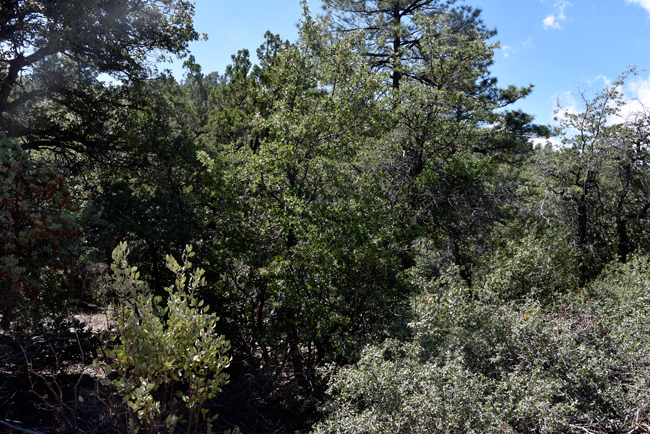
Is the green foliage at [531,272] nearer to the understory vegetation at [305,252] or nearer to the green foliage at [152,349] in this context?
the understory vegetation at [305,252]

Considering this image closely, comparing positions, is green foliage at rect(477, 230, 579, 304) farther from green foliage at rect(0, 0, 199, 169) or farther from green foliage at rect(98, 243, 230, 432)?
green foliage at rect(0, 0, 199, 169)

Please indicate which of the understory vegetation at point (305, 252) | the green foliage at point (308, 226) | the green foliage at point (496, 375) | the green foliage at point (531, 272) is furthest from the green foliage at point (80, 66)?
the green foliage at point (531, 272)

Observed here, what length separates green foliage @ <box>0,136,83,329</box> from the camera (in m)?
4.42

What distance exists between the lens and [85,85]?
283 inches

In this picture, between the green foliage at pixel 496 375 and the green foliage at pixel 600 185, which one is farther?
the green foliage at pixel 600 185

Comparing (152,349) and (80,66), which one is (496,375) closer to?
(152,349)

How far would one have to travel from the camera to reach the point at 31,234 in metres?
4.50

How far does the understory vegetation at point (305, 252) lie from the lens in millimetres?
4133

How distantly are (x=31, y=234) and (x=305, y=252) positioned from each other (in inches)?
128

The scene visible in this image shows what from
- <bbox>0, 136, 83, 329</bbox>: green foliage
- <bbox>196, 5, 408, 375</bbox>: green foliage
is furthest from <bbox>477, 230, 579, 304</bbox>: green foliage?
<bbox>0, 136, 83, 329</bbox>: green foliage

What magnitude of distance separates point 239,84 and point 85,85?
174 inches

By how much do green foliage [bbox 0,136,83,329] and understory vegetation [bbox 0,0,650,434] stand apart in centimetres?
3

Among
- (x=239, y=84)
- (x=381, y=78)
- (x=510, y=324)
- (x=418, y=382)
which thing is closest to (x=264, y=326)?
(x=418, y=382)

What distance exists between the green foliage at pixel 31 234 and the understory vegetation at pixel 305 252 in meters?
0.03
